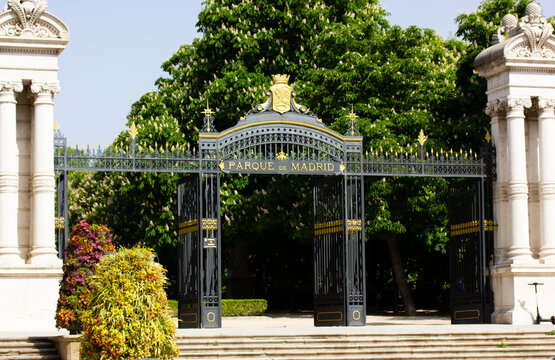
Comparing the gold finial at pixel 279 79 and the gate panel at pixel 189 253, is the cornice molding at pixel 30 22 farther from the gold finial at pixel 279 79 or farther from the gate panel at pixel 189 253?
the gold finial at pixel 279 79

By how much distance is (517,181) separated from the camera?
23734 mm

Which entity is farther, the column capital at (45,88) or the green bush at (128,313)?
the column capital at (45,88)

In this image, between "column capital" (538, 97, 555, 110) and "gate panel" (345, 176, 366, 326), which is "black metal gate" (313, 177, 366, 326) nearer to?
"gate panel" (345, 176, 366, 326)

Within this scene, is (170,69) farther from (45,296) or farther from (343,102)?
(45,296)

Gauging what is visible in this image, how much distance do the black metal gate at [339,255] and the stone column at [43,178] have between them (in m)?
6.26

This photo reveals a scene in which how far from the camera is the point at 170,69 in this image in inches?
1528

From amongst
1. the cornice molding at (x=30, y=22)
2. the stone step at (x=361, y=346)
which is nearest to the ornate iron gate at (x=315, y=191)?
the cornice molding at (x=30, y=22)

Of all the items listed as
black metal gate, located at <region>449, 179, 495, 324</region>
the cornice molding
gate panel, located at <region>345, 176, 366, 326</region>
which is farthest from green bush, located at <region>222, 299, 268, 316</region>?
the cornice molding

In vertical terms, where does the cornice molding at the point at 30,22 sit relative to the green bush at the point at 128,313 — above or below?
above

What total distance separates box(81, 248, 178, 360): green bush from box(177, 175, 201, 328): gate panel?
5.97 meters

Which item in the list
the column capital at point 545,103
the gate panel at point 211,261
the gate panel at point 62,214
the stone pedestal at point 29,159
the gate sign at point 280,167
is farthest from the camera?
the column capital at point 545,103

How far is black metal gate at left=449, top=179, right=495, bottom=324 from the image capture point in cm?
2388

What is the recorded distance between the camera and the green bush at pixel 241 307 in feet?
109

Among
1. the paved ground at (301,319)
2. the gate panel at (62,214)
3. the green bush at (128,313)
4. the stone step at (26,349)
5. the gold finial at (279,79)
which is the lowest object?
the paved ground at (301,319)
